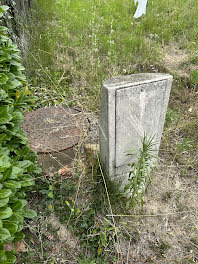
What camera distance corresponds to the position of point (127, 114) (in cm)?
180

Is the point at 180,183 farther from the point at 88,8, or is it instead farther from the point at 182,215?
the point at 88,8

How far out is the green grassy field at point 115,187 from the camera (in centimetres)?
193

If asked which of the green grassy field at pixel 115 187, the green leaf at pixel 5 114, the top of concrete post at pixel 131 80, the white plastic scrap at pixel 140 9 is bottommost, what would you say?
the green grassy field at pixel 115 187

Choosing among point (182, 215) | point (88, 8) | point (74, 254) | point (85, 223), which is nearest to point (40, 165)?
point (85, 223)

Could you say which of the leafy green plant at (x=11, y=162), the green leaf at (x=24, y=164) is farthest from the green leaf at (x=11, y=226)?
the green leaf at (x=24, y=164)

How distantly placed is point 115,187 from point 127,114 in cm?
70

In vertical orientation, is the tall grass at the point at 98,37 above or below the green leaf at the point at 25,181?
above

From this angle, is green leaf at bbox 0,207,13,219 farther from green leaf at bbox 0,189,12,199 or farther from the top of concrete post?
the top of concrete post

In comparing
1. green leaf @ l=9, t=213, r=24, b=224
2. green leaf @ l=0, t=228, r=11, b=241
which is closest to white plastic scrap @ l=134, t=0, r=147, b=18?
green leaf @ l=9, t=213, r=24, b=224

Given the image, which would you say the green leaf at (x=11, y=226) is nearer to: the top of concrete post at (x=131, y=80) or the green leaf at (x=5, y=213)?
the green leaf at (x=5, y=213)

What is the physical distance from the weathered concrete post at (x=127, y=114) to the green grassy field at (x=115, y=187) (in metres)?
0.26

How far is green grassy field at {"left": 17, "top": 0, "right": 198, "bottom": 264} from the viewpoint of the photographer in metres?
1.93

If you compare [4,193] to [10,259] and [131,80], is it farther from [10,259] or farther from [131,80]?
[131,80]

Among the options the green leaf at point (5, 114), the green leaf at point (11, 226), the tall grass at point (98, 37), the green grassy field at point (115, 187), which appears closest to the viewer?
the green leaf at point (11, 226)
